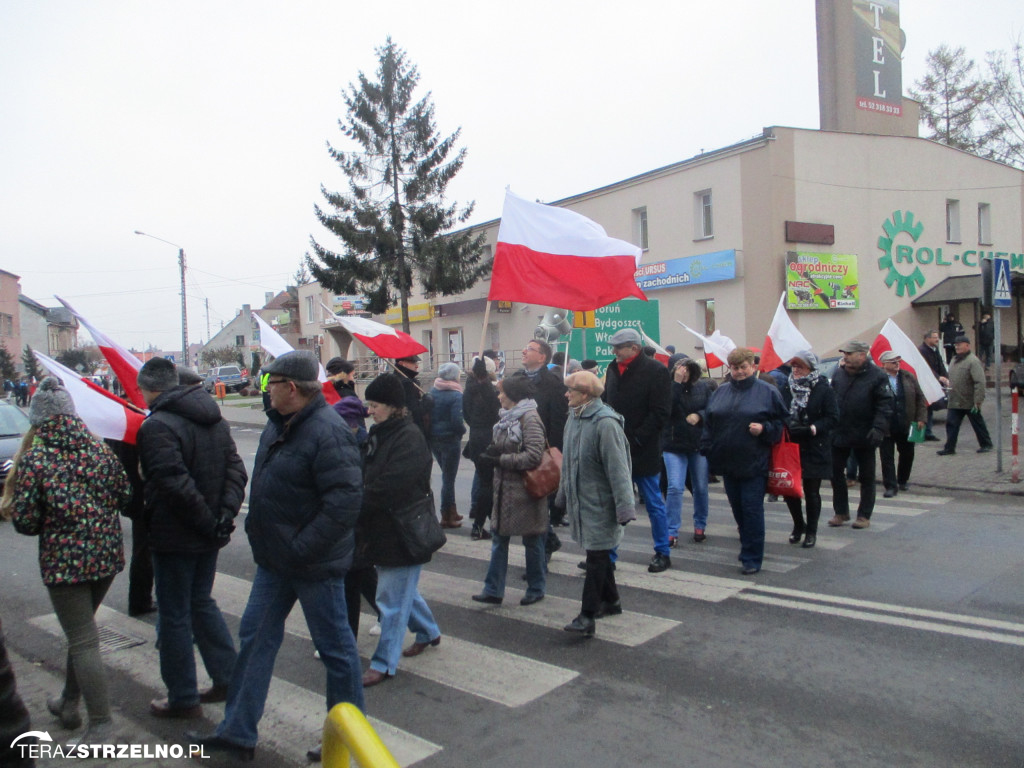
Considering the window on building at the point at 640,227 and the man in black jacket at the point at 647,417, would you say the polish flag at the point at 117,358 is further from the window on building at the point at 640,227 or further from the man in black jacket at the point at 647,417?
the window on building at the point at 640,227

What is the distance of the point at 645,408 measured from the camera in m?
6.78

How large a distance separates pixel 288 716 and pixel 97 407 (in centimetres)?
227

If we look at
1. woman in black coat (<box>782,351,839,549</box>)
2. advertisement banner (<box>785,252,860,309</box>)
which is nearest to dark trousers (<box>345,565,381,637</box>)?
woman in black coat (<box>782,351,839,549</box>)

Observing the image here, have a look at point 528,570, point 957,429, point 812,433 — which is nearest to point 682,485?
point 812,433

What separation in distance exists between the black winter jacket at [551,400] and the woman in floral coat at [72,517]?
3930mm

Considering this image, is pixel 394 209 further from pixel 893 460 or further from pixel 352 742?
pixel 352 742

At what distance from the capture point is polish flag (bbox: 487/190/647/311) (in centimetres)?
747

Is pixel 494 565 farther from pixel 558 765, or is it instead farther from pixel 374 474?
pixel 558 765

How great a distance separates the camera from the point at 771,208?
23172mm

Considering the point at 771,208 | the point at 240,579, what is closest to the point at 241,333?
the point at 771,208

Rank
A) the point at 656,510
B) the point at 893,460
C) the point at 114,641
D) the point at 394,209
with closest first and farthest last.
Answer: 1. the point at 114,641
2. the point at 656,510
3. the point at 893,460
4. the point at 394,209

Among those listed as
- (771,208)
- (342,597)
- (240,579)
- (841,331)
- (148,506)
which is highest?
(771,208)

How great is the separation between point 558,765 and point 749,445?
362 cm

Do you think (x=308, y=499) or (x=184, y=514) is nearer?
(x=308, y=499)
